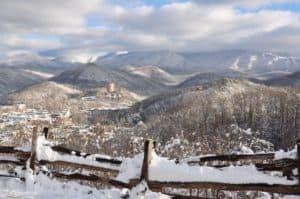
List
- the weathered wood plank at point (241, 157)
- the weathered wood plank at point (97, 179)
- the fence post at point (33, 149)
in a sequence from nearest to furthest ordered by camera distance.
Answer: the weathered wood plank at point (241, 157) → the weathered wood plank at point (97, 179) → the fence post at point (33, 149)

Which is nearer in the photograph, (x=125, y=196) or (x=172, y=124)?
(x=125, y=196)

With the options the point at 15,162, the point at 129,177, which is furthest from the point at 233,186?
the point at 15,162

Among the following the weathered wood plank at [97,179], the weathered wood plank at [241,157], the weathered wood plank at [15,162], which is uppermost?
the weathered wood plank at [241,157]

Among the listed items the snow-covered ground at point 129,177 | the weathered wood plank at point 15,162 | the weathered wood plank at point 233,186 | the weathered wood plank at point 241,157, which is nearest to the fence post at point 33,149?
the snow-covered ground at point 129,177

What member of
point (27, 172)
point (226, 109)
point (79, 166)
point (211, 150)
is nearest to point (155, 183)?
point (79, 166)

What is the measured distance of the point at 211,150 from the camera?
23.7m

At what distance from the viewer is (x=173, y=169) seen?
10.8 meters

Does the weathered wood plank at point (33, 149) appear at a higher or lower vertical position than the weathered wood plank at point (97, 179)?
higher

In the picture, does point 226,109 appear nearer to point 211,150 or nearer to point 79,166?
point 211,150

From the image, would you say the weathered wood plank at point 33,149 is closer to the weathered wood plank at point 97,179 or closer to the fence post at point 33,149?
the fence post at point 33,149

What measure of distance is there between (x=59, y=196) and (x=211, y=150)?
42.2ft

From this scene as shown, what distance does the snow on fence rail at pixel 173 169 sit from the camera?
31.0ft

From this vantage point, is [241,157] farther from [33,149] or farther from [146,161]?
[33,149]

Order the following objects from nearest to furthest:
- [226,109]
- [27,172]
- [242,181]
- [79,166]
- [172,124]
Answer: [242,181] < [79,166] < [27,172] < [172,124] < [226,109]
